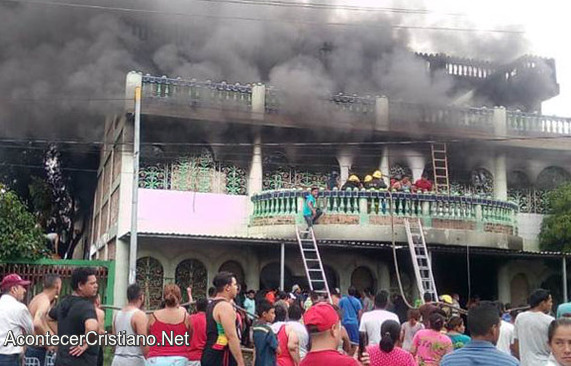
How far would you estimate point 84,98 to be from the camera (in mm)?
18125

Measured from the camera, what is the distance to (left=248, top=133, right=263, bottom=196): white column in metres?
16.7

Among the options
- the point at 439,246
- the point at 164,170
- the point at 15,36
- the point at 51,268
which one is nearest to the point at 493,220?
the point at 439,246

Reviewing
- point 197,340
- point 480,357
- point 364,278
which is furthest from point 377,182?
point 480,357

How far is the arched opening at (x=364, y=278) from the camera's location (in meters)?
17.2

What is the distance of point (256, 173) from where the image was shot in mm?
16734

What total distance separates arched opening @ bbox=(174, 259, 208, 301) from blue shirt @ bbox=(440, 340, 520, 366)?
12.9 meters

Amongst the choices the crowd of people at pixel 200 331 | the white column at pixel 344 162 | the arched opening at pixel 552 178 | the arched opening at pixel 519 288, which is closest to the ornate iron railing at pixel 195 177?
the white column at pixel 344 162

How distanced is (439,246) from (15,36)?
512 inches

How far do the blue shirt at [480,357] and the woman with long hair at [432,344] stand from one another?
8.83 ft

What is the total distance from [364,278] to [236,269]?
3179mm

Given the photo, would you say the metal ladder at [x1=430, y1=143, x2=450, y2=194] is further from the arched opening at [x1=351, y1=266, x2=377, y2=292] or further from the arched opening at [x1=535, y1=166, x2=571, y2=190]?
the arched opening at [x1=535, y1=166, x2=571, y2=190]

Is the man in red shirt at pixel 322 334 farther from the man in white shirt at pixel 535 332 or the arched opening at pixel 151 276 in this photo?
the arched opening at pixel 151 276

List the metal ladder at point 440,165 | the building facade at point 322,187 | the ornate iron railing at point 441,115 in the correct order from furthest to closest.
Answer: the ornate iron railing at point 441,115
the metal ladder at point 440,165
the building facade at point 322,187

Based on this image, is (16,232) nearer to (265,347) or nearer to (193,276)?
(193,276)
